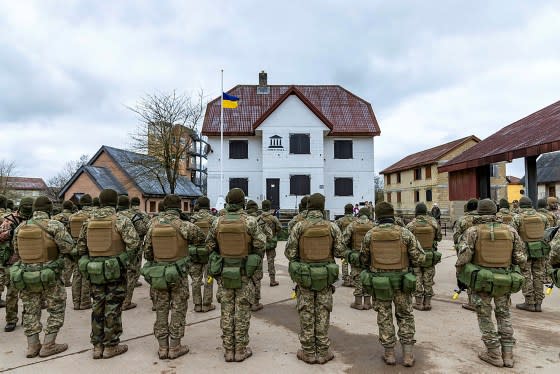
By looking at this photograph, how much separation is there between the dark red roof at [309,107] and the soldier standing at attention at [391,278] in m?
19.1

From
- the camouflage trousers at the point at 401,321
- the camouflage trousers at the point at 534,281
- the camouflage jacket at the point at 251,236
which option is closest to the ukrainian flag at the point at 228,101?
the camouflage jacket at the point at 251,236

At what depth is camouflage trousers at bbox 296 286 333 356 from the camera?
4.70 metres

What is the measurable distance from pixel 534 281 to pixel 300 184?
16719mm

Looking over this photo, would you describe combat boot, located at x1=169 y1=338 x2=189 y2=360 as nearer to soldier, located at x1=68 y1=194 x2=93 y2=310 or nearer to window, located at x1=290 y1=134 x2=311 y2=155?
soldier, located at x1=68 y1=194 x2=93 y2=310

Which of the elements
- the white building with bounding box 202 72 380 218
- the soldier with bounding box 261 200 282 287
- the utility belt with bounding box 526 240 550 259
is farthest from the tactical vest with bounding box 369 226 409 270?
the white building with bounding box 202 72 380 218

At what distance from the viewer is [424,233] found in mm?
6988

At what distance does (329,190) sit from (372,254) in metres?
20.0

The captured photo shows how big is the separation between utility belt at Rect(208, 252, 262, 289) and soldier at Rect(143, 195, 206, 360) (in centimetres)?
46

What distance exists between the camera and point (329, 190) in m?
24.6

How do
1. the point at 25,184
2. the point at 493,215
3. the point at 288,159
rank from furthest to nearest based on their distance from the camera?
the point at 25,184, the point at 288,159, the point at 493,215

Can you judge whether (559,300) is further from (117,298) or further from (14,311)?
(14,311)

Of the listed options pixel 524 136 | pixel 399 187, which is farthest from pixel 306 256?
pixel 399 187

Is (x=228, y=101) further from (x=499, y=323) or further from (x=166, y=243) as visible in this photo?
(x=499, y=323)

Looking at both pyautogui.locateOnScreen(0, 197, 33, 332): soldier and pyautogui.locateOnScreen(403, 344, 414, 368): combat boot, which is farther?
pyautogui.locateOnScreen(0, 197, 33, 332): soldier
